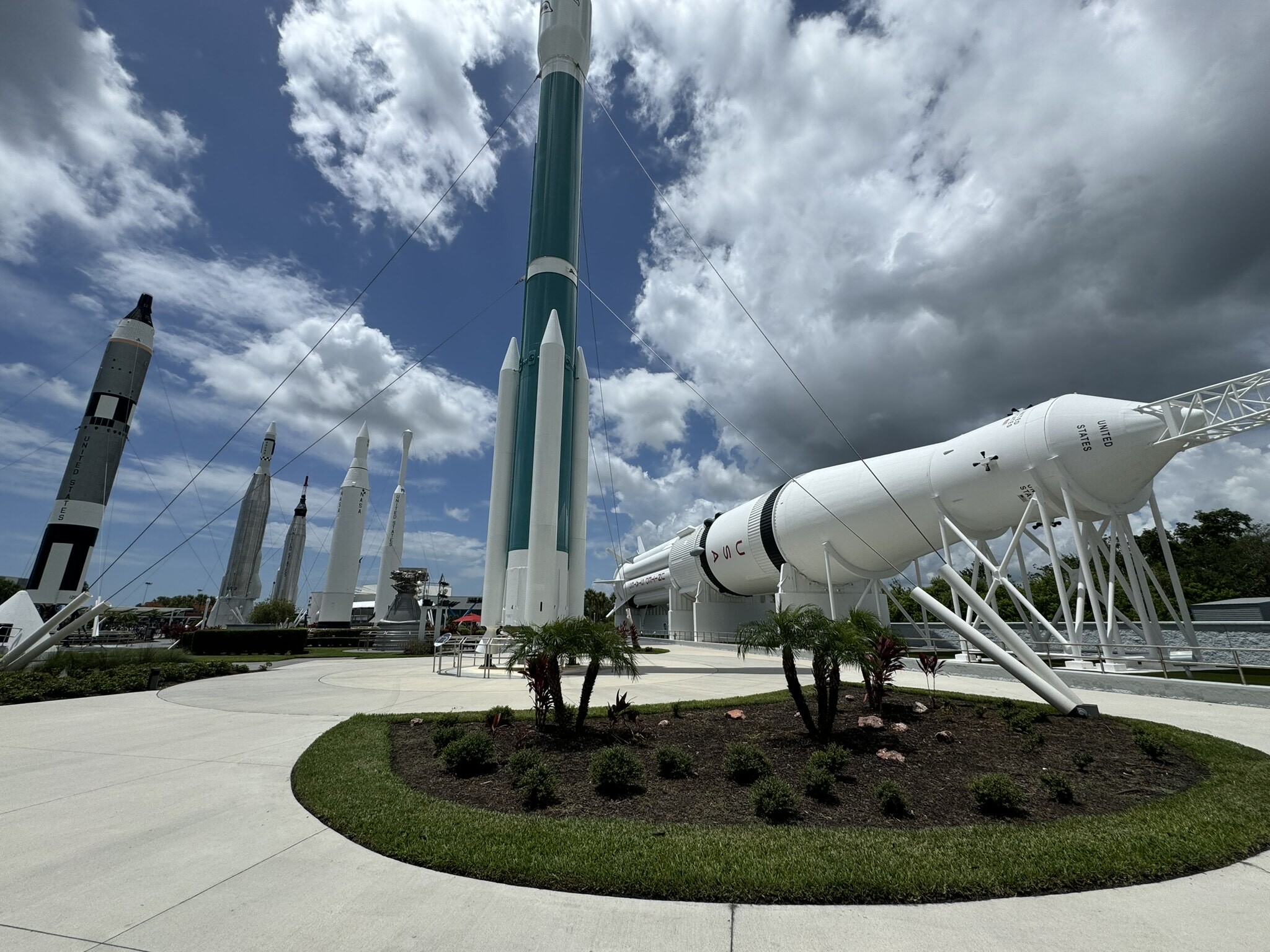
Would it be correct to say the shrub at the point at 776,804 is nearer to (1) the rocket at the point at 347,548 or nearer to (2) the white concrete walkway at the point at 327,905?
(2) the white concrete walkway at the point at 327,905

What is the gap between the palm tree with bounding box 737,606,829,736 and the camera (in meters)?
8.15

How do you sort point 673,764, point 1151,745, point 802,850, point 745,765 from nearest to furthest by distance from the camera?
1. point 802,850
2. point 745,765
3. point 673,764
4. point 1151,745

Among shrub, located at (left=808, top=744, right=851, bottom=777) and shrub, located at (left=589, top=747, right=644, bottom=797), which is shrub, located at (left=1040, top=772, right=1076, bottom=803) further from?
shrub, located at (left=589, top=747, right=644, bottom=797)

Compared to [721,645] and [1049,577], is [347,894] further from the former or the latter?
[1049,577]

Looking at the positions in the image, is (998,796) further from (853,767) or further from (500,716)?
(500,716)

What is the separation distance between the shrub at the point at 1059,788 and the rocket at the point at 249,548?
2877 inches

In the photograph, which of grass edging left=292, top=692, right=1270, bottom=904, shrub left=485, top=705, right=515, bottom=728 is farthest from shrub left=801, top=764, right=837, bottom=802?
shrub left=485, top=705, right=515, bottom=728

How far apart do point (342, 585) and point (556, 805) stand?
173ft

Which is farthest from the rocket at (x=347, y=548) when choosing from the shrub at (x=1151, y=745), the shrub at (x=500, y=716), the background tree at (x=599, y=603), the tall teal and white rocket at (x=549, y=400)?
the shrub at (x=1151, y=745)

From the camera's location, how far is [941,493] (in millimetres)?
21891

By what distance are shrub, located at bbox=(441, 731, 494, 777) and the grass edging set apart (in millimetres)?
831

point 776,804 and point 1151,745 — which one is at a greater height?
point 1151,745

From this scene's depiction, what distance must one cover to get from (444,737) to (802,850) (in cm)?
504

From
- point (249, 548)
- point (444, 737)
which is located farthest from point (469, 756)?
point (249, 548)
